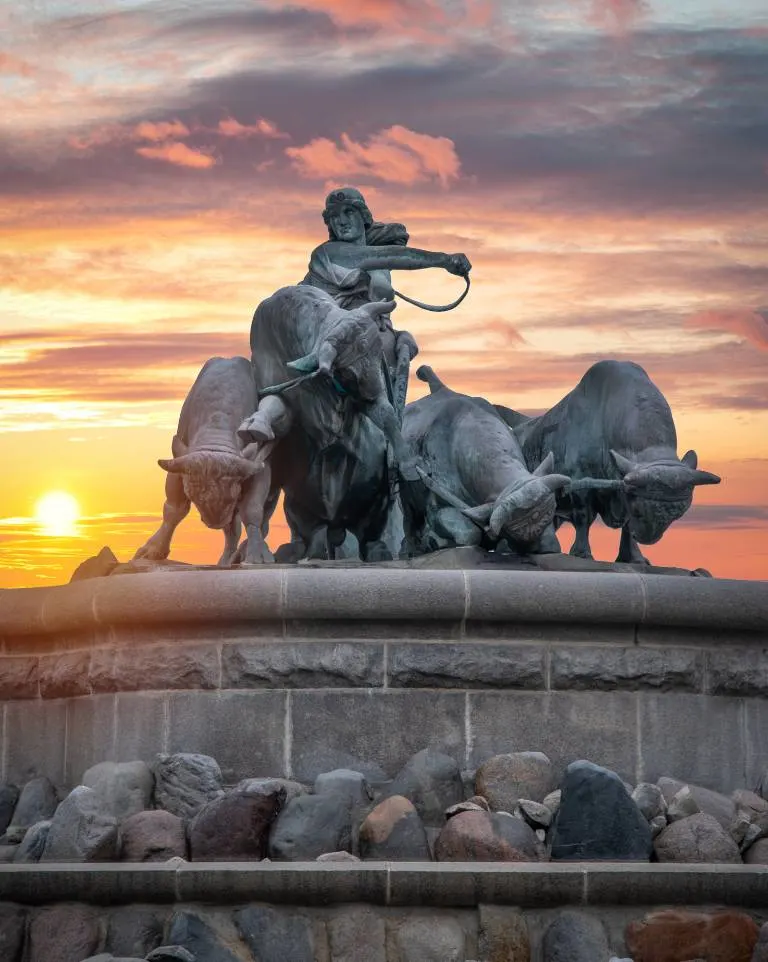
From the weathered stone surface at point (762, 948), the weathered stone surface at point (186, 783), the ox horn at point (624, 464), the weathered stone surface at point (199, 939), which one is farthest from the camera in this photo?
the ox horn at point (624, 464)

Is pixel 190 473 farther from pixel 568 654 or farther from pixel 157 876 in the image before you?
pixel 157 876

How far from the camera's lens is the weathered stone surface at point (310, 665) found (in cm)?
1203

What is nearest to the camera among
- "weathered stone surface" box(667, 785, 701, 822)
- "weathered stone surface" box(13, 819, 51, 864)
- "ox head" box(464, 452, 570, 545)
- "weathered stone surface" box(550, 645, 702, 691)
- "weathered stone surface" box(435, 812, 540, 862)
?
"weathered stone surface" box(435, 812, 540, 862)

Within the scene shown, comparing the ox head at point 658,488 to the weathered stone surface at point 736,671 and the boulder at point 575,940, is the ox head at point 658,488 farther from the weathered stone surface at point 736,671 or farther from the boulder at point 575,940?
the boulder at point 575,940

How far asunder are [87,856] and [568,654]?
3.15m

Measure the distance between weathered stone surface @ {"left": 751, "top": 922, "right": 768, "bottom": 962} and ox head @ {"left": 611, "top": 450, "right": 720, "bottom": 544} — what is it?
13.8 feet

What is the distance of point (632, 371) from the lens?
14273 mm

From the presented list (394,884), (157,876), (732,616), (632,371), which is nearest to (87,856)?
(157,876)

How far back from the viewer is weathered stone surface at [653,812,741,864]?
10602 mm

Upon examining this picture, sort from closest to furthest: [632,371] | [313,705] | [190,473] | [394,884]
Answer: [394,884] → [313,705] → [190,473] → [632,371]

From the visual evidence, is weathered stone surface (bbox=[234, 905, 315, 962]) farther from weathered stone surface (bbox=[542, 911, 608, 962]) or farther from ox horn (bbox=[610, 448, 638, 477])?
ox horn (bbox=[610, 448, 638, 477])

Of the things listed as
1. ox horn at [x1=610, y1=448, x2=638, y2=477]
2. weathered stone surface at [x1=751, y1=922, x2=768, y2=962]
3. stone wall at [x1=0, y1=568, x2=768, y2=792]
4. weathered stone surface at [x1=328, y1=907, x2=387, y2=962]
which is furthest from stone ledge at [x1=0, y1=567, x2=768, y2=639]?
weathered stone surface at [x1=751, y1=922, x2=768, y2=962]

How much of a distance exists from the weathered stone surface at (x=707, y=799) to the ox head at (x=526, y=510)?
78.2 inches

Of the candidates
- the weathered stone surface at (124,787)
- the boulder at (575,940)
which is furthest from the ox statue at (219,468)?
the boulder at (575,940)
